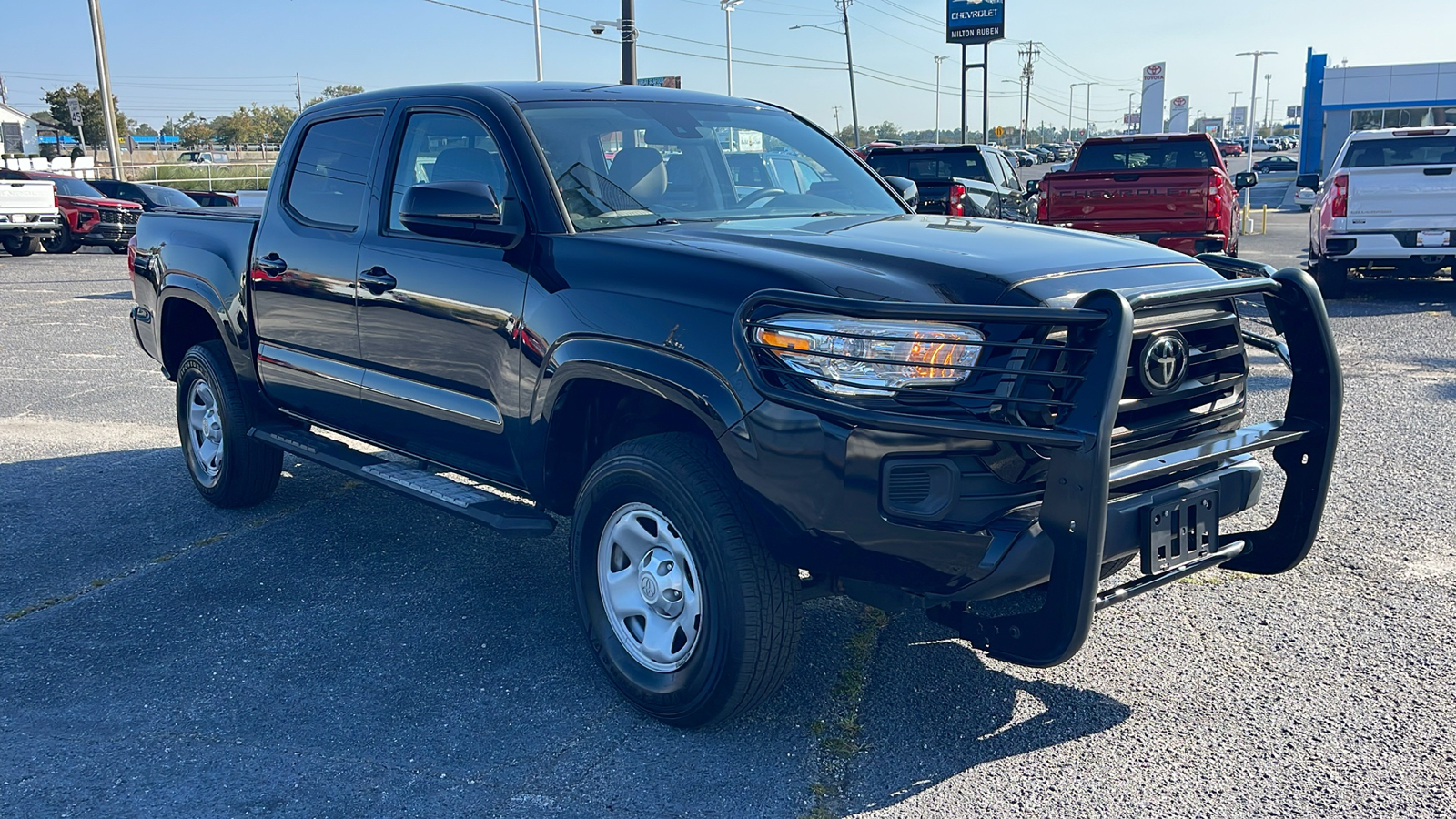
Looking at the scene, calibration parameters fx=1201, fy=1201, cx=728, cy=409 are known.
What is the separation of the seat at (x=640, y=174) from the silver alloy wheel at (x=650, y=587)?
4.11 feet

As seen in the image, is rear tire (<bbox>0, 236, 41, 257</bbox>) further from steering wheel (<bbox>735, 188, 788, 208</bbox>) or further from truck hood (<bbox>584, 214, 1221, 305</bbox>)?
truck hood (<bbox>584, 214, 1221, 305</bbox>)

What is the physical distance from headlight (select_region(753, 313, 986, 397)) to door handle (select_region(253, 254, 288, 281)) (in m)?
2.97

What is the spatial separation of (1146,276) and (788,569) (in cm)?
137

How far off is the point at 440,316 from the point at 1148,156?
42.7 ft

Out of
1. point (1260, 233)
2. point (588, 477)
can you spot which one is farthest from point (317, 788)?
point (1260, 233)

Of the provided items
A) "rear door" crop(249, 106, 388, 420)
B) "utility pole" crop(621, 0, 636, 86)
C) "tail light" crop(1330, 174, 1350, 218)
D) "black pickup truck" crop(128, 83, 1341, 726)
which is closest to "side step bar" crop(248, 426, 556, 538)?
"black pickup truck" crop(128, 83, 1341, 726)

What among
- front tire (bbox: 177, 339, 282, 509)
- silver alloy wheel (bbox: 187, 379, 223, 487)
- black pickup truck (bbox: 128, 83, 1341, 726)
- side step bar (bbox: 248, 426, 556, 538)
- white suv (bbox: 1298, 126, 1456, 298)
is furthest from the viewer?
white suv (bbox: 1298, 126, 1456, 298)

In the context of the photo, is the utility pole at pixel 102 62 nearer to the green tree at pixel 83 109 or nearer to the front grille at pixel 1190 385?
the front grille at pixel 1190 385

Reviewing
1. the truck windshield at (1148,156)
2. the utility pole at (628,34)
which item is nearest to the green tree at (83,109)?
the utility pole at (628,34)

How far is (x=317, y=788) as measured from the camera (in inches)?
128

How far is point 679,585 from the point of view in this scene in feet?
11.7

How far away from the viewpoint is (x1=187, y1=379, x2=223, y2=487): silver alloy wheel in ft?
19.6

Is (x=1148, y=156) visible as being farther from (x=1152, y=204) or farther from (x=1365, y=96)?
(x=1365, y=96)

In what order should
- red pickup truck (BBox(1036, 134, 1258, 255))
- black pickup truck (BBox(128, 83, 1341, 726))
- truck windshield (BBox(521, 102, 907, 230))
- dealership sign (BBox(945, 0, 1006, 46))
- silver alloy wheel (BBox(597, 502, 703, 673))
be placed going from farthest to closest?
dealership sign (BBox(945, 0, 1006, 46)), red pickup truck (BBox(1036, 134, 1258, 255)), truck windshield (BBox(521, 102, 907, 230)), silver alloy wheel (BBox(597, 502, 703, 673)), black pickup truck (BBox(128, 83, 1341, 726))
